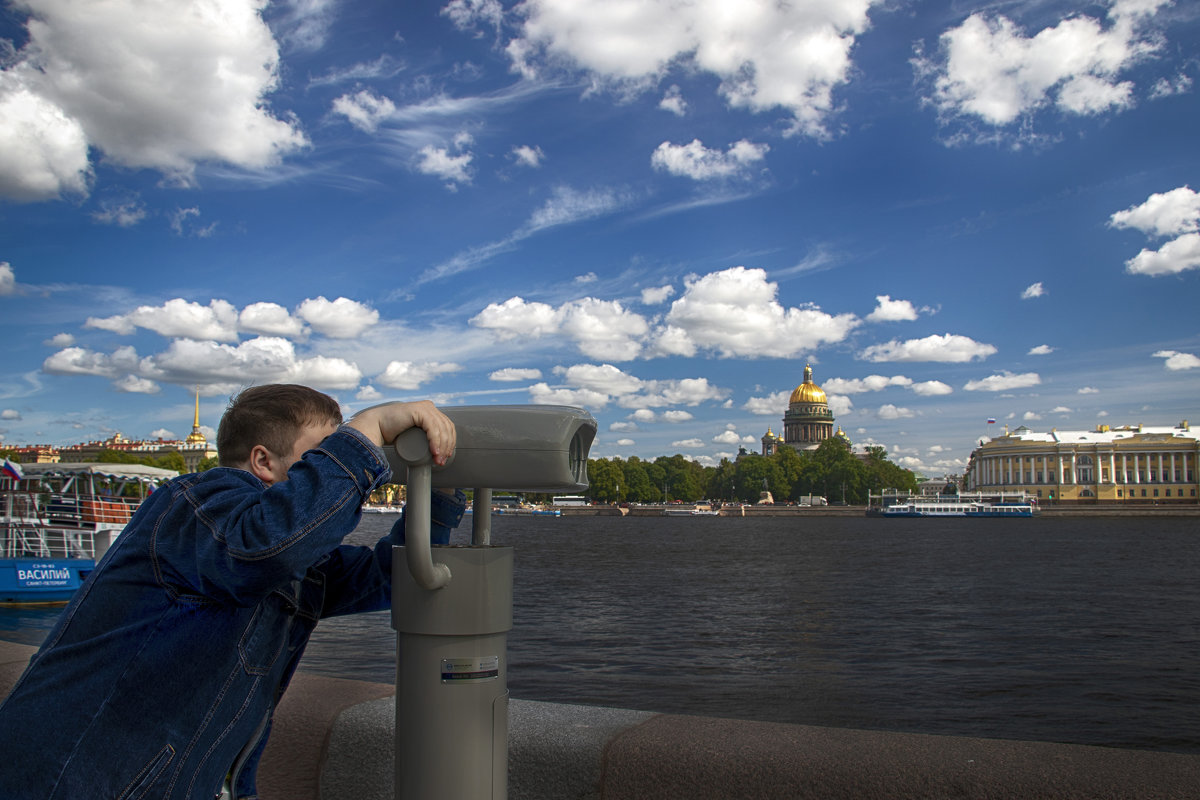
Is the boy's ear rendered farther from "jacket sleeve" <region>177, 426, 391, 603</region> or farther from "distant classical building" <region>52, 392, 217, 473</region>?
"distant classical building" <region>52, 392, 217, 473</region>

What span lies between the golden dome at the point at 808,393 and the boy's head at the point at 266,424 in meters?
150

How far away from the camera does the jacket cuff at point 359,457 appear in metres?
1.29

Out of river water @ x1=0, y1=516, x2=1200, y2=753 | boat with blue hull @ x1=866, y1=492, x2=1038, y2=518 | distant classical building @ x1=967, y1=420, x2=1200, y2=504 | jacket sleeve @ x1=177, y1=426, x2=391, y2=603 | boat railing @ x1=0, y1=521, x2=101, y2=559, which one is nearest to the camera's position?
jacket sleeve @ x1=177, y1=426, x2=391, y2=603

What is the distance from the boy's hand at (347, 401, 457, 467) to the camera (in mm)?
1441

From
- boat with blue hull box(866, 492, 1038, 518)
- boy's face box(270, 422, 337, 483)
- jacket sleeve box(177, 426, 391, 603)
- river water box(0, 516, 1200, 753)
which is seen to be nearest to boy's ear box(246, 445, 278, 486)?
boy's face box(270, 422, 337, 483)

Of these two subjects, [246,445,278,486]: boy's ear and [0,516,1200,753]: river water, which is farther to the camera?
[0,516,1200,753]: river water

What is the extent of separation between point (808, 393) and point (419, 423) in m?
151

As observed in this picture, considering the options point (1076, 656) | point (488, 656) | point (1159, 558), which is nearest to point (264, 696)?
point (488, 656)

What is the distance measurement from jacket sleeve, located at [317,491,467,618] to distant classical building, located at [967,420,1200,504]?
126 m

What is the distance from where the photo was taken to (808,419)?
14712 centimetres

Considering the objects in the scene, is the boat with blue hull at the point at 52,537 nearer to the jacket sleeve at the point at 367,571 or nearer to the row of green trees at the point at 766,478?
the jacket sleeve at the point at 367,571

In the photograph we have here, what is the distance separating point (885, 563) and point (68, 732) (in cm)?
3609

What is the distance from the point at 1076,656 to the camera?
14.4 metres

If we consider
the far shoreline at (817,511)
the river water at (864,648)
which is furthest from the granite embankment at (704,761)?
the far shoreline at (817,511)
